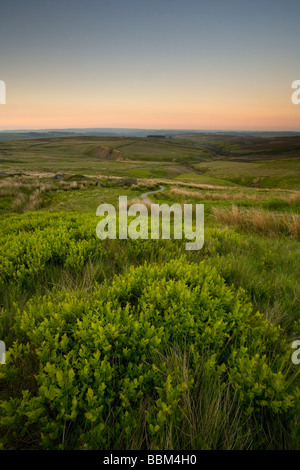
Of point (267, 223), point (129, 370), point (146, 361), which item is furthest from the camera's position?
point (267, 223)

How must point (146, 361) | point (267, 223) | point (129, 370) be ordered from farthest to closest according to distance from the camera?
point (267, 223) → point (146, 361) → point (129, 370)

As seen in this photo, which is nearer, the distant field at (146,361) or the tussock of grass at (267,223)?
the distant field at (146,361)

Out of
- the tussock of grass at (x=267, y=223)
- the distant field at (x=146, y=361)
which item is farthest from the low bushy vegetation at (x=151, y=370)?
the tussock of grass at (x=267, y=223)

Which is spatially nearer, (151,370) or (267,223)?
(151,370)

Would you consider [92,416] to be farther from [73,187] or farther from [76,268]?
[73,187]

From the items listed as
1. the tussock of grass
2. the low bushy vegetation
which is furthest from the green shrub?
the tussock of grass

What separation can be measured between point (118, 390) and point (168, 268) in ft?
6.88

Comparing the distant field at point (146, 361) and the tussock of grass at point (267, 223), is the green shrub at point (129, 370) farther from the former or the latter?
the tussock of grass at point (267, 223)

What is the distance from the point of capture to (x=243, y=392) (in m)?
1.89

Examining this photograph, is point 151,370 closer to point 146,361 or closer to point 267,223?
point 146,361

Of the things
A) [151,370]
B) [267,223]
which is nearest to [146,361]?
[151,370]

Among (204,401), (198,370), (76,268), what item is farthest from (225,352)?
(76,268)

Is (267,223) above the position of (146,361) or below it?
above
